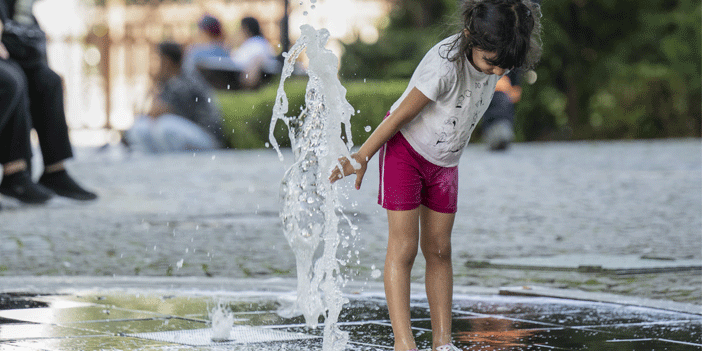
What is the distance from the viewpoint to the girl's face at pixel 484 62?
129 inches

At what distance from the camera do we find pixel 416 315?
4.25 metres

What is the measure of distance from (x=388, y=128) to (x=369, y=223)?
4256 mm

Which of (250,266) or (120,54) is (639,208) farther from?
(120,54)

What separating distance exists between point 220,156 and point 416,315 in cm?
1090

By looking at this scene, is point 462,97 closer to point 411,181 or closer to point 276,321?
point 411,181

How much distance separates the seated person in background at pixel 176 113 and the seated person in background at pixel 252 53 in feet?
5.57

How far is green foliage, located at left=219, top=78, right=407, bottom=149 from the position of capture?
1586 cm

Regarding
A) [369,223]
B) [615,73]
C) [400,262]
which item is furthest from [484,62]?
[615,73]

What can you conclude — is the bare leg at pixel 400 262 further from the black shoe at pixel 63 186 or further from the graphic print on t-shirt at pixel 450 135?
the black shoe at pixel 63 186

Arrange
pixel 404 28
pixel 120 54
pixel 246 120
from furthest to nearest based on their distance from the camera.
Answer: pixel 404 28 < pixel 120 54 < pixel 246 120

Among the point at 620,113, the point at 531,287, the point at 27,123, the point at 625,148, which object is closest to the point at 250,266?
the point at 531,287

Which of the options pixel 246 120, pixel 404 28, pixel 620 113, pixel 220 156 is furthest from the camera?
pixel 404 28

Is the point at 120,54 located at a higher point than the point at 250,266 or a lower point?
higher

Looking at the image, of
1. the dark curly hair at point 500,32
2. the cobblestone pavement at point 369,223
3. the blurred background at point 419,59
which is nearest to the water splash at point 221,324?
the dark curly hair at point 500,32
